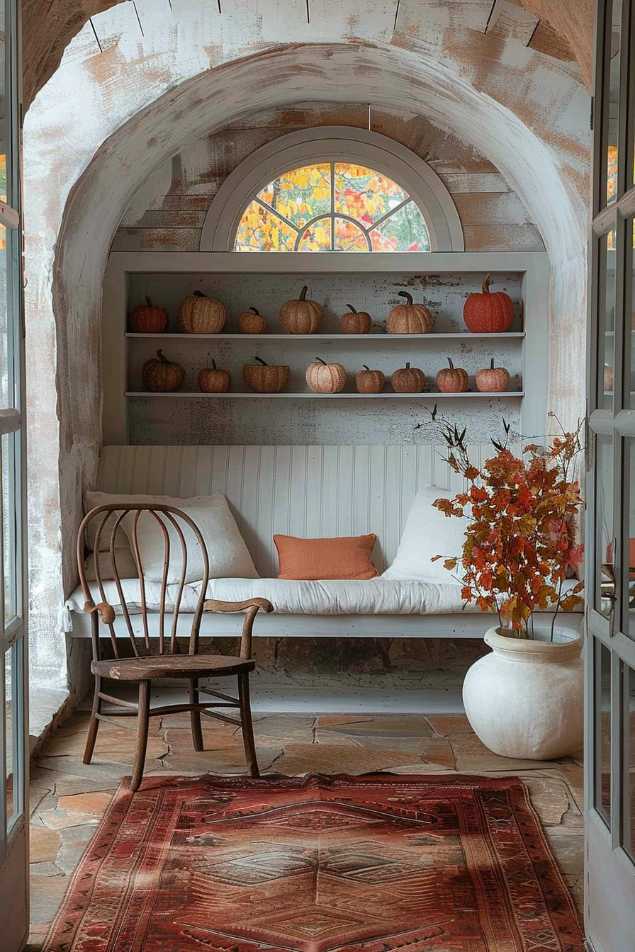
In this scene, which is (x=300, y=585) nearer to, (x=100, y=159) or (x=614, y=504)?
(x=100, y=159)

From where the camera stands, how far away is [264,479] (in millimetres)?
5645

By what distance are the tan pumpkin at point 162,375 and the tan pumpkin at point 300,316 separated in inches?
25.0

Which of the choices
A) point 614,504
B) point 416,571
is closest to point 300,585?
point 416,571

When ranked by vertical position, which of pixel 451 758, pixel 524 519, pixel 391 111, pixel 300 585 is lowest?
pixel 451 758

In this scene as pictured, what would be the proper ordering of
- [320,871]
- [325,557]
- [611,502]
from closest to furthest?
[611,502]
[320,871]
[325,557]

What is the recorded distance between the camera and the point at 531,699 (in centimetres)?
409

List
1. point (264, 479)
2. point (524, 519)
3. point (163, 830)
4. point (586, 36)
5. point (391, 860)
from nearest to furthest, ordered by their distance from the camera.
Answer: point (586, 36)
point (391, 860)
point (163, 830)
point (524, 519)
point (264, 479)

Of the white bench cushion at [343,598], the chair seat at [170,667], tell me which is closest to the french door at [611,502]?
the chair seat at [170,667]

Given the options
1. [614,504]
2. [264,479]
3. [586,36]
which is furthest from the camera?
[264,479]

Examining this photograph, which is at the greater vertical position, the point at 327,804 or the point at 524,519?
the point at 524,519

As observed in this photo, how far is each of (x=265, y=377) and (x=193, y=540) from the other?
1.03 meters

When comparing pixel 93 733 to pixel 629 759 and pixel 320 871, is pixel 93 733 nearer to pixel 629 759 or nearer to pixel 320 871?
pixel 320 871

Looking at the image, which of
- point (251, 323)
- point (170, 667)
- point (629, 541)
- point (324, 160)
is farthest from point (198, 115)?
point (629, 541)

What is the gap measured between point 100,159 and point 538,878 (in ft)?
11.4
